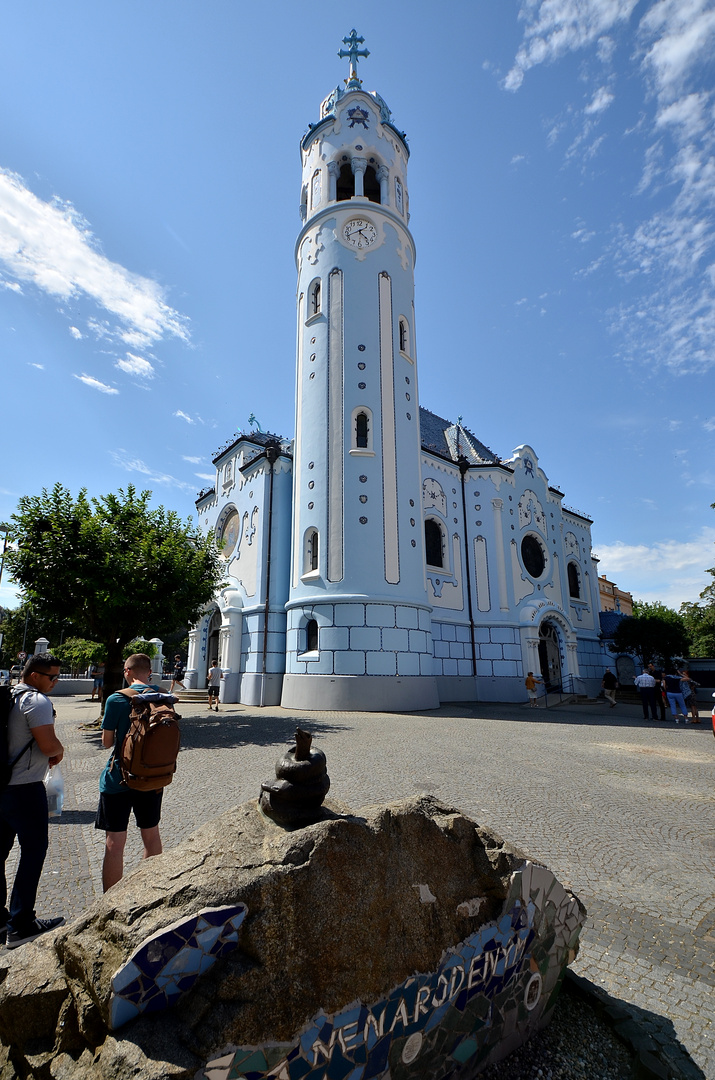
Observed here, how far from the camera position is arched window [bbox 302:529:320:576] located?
20047 mm

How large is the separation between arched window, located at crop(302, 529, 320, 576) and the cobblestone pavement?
6653 millimetres

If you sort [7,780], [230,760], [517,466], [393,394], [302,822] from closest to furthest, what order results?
[302,822] < [7,780] < [230,760] < [393,394] < [517,466]

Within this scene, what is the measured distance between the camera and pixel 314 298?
22.6 metres

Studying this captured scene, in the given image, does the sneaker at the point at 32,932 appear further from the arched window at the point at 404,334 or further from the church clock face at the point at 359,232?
the church clock face at the point at 359,232

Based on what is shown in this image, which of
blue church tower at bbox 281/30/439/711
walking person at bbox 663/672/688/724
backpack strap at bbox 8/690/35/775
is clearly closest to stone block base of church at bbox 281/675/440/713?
blue church tower at bbox 281/30/439/711

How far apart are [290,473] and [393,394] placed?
595 centimetres

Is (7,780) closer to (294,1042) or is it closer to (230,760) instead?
(294,1042)

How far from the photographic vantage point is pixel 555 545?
29.1 meters

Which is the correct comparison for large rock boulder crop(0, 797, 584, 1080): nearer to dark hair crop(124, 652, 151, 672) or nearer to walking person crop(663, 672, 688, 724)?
dark hair crop(124, 652, 151, 672)

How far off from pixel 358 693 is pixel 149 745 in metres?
14.8

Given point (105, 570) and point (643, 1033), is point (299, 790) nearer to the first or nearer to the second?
point (643, 1033)

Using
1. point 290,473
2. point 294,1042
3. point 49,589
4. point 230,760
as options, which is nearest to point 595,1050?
point 294,1042

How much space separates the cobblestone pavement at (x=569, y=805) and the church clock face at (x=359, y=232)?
1933cm

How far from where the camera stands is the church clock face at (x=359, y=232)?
2214cm
